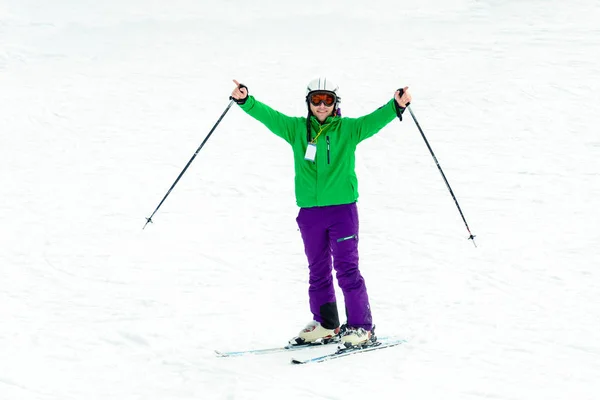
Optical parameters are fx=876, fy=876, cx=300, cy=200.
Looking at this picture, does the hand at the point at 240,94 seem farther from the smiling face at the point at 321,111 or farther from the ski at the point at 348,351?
the ski at the point at 348,351

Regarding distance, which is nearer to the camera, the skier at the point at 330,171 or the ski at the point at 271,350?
the skier at the point at 330,171

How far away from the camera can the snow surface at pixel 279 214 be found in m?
5.71

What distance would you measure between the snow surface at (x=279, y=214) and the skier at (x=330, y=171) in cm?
54

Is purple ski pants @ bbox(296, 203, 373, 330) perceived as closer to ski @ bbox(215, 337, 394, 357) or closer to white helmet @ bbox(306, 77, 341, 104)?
ski @ bbox(215, 337, 394, 357)

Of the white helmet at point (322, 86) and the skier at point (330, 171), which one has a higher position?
the white helmet at point (322, 86)

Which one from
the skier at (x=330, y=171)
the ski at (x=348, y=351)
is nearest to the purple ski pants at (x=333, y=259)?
the skier at (x=330, y=171)

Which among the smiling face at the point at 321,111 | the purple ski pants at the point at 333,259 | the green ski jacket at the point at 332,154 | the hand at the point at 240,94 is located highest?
the hand at the point at 240,94

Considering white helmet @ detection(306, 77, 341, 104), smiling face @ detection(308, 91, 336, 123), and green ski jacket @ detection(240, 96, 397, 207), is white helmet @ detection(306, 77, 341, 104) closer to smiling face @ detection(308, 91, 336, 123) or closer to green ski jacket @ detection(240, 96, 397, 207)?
smiling face @ detection(308, 91, 336, 123)

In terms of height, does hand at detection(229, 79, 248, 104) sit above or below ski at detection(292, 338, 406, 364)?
above

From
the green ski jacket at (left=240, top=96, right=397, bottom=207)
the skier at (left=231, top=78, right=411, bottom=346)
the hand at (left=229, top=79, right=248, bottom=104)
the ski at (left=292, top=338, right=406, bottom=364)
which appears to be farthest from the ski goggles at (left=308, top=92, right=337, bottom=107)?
the ski at (left=292, top=338, right=406, bottom=364)

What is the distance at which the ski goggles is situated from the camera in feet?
18.6

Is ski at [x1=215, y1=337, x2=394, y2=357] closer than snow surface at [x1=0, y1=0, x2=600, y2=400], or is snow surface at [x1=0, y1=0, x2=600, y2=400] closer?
snow surface at [x1=0, y1=0, x2=600, y2=400]

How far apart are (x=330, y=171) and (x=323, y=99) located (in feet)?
1.54

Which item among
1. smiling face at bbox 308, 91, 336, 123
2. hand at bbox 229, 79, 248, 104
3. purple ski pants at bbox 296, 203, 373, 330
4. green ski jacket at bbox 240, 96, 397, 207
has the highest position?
hand at bbox 229, 79, 248, 104
